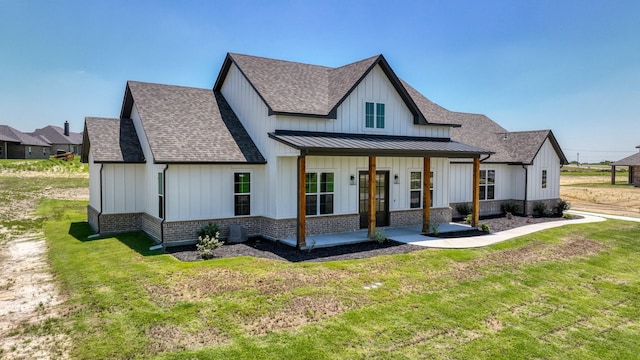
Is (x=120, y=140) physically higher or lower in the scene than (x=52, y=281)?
higher

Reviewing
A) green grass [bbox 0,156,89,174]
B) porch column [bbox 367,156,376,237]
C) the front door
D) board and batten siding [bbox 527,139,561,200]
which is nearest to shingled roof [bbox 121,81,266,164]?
porch column [bbox 367,156,376,237]

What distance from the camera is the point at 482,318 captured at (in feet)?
29.4

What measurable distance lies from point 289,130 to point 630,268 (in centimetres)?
1275

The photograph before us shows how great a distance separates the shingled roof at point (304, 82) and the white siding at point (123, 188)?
19.5 ft

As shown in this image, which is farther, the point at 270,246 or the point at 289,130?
the point at 289,130

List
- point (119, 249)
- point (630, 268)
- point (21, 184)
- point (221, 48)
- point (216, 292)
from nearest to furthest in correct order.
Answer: point (216, 292), point (630, 268), point (119, 249), point (221, 48), point (21, 184)

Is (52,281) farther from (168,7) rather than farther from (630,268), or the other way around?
(630,268)

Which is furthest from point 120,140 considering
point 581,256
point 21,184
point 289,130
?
point 21,184

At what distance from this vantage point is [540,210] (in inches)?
947

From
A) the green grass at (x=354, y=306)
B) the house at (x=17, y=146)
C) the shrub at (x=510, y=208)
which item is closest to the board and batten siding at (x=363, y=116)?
the green grass at (x=354, y=306)

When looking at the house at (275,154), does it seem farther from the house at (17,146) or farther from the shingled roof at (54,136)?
the shingled roof at (54,136)

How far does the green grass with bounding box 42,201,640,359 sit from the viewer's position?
7449 mm

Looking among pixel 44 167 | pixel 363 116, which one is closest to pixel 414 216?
pixel 363 116

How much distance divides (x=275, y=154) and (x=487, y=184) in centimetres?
1426
